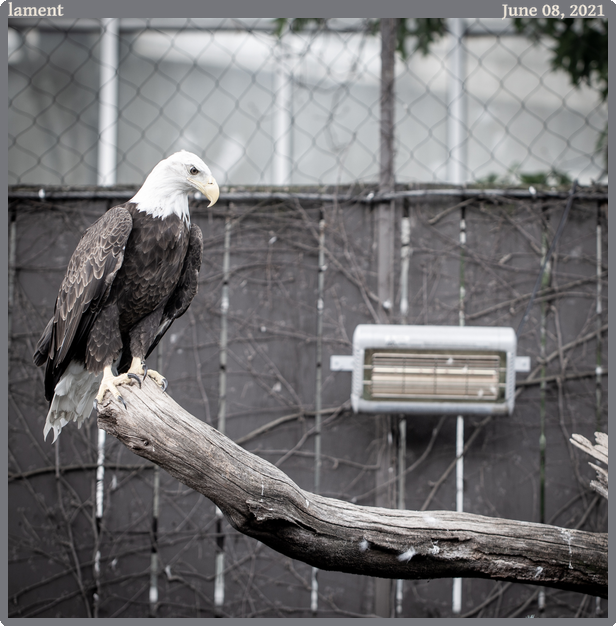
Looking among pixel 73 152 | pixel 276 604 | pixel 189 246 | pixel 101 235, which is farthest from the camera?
pixel 73 152

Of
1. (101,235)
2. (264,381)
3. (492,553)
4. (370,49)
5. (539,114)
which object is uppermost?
(370,49)

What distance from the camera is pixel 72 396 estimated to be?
2.19 meters

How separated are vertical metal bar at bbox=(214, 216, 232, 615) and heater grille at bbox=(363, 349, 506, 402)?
81cm

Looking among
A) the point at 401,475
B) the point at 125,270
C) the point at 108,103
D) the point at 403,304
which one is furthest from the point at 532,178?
the point at 108,103

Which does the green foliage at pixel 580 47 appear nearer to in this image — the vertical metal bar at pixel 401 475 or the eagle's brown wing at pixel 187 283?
the vertical metal bar at pixel 401 475

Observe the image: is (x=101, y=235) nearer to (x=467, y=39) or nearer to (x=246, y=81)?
(x=246, y=81)

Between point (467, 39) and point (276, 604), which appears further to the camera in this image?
point (467, 39)

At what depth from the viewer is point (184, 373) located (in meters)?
2.86

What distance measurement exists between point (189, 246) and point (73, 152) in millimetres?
2168

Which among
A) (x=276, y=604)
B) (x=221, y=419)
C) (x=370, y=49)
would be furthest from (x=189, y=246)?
(x=370, y=49)

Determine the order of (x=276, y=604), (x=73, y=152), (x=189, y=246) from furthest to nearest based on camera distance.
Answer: (x=73, y=152) < (x=276, y=604) < (x=189, y=246)

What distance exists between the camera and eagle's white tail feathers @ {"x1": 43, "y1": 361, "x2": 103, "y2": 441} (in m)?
2.13

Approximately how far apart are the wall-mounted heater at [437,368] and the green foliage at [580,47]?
6.50 ft

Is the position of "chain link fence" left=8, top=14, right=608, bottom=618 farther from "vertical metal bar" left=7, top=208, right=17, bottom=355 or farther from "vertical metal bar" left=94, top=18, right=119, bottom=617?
"vertical metal bar" left=94, top=18, right=119, bottom=617
